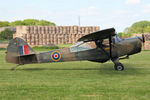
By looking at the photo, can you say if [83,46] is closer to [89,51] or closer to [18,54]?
[89,51]

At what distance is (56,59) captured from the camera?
12742mm

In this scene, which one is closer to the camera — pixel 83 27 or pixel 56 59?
pixel 56 59

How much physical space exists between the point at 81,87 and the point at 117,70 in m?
5.03

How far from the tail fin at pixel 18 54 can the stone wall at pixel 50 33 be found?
57.4 meters

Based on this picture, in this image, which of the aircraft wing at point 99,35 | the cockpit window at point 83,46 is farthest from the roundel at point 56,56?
the aircraft wing at point 99,35

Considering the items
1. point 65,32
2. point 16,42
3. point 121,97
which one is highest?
point 65,32

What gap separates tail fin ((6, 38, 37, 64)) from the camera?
12.6 m

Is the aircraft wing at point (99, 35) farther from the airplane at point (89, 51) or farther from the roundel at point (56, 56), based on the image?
the roundel at point (56, 56)

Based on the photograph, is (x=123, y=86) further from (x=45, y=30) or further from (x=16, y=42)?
(x=45, y=30)

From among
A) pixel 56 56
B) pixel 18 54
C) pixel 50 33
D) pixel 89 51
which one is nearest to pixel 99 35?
pixel 89 51

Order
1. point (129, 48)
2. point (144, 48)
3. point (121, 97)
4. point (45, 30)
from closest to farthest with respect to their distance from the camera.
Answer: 1. point (121, 97)
2. point (129, 48)
3. point (144, 48)
4. point (45, 30)

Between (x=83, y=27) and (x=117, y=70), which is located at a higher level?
(x=83, y=27)

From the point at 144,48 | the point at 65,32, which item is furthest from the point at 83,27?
the point at 144,48

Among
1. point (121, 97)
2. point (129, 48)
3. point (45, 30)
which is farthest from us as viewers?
point (45, 30)
